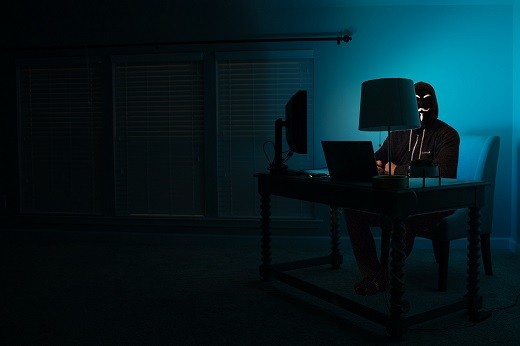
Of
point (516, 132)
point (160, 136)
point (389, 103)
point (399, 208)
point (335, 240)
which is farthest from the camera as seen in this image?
point (160, 136)

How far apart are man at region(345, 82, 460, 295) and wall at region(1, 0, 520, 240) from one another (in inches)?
28.1

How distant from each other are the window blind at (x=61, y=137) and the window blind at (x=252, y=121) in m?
1.24

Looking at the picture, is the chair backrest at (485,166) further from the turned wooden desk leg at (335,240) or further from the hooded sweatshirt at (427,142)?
the turned wooden desk leg at (335,240)

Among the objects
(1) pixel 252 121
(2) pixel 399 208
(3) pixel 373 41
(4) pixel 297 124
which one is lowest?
(2) pixel 399 208

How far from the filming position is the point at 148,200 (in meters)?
4.47

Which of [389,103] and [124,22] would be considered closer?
[389,103]

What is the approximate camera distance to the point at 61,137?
179 inches

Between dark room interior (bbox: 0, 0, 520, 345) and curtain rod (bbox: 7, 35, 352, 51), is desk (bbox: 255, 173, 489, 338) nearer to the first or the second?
dark room interior (bbox: 0, 0, 520, 345)

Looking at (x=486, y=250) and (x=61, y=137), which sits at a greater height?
(x=61, y=137)

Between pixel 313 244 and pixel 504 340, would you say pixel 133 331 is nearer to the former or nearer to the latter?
pixel 504 340

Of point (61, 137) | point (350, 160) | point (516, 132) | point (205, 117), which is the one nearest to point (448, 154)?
point (350, 160)

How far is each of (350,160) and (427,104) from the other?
1.18m

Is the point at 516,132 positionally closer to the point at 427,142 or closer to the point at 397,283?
the point at 427,142

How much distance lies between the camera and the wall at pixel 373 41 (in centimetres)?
393
